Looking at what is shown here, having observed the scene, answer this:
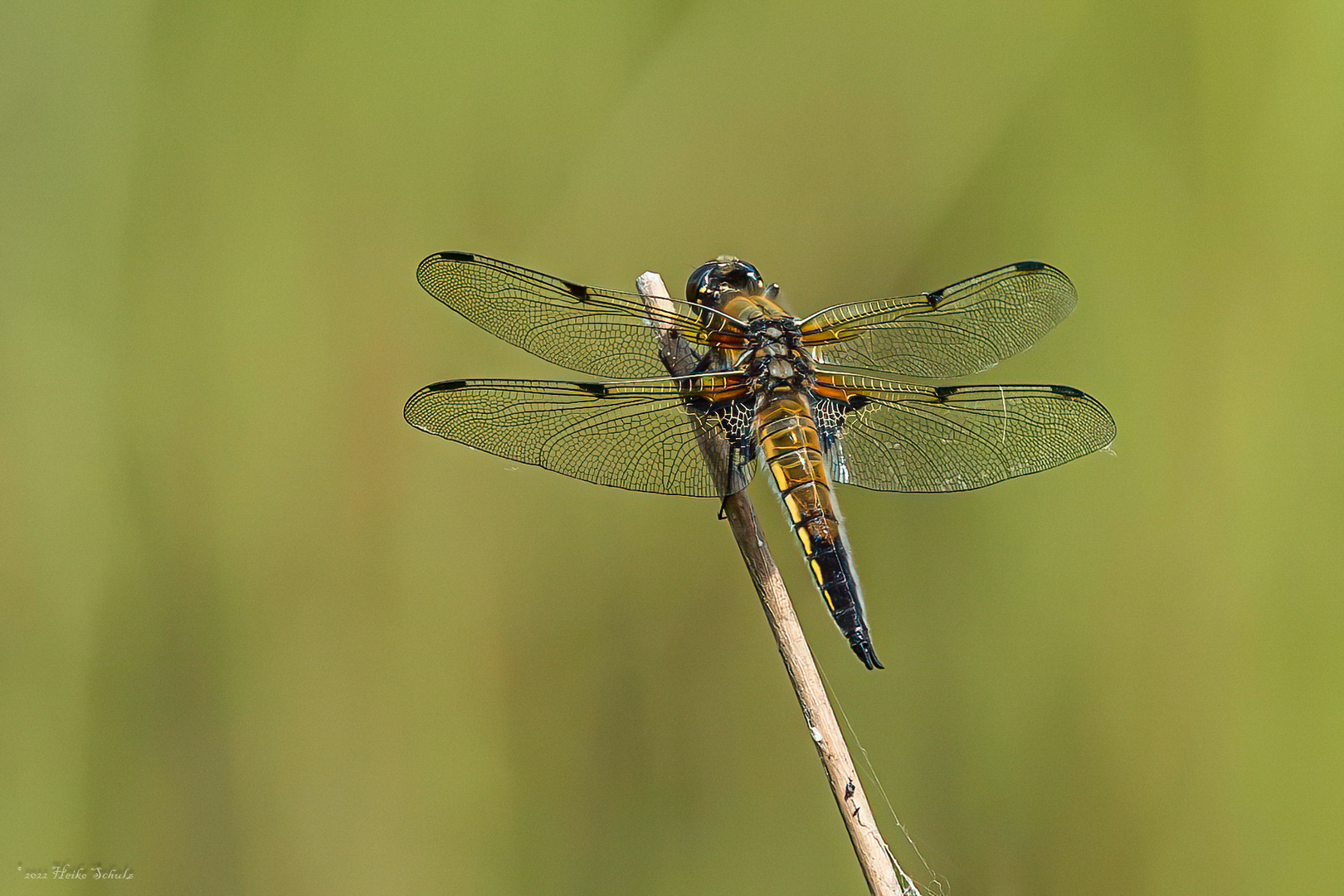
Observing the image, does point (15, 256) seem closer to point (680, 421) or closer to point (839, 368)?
point (680, 421)

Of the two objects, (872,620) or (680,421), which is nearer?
(680,421)

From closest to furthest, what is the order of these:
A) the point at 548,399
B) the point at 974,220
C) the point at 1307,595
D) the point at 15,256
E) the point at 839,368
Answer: the point at 548,399, the point at 839,368, the point at 15,256, the point at 1307,595, the point at 974,220

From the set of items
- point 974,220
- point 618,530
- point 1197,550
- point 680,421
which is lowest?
point 1197,550

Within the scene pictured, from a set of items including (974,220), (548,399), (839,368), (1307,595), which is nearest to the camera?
(548,399)

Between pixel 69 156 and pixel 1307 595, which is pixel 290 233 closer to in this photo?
pixel 69 156

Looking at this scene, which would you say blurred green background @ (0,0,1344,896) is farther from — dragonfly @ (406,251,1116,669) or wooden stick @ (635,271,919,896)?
wooden stick @ (635,271,919,896)

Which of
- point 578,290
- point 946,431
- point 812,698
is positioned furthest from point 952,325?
point 812,698

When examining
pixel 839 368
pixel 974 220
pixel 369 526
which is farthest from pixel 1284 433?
pixel 369 526

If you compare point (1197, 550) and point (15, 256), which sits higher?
point (15, 256)
